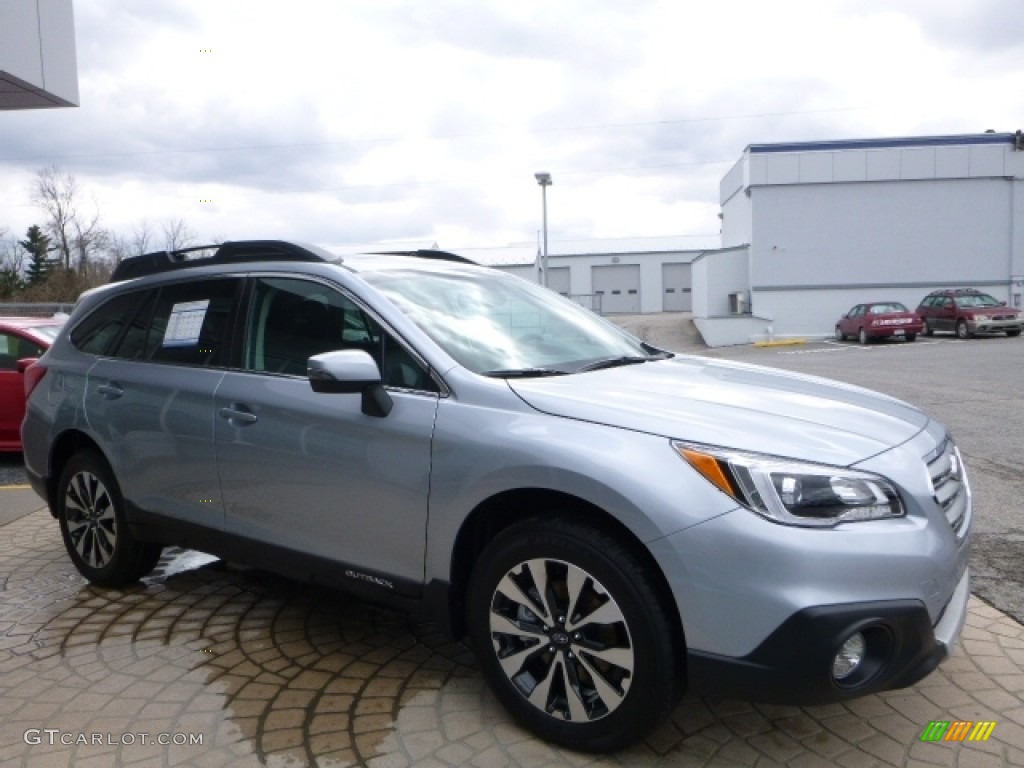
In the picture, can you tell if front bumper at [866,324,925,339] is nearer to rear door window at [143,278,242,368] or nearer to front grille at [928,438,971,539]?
front grille at [928,438,971,539]

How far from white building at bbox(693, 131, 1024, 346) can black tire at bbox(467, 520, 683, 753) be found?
33.3 meters

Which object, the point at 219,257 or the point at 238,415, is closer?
the point at 238,415

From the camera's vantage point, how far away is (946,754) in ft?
9.52

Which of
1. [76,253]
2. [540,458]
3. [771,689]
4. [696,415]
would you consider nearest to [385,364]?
[540,458]

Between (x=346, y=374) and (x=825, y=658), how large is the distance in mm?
1827

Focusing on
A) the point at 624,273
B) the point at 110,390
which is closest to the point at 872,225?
the point at 624,273

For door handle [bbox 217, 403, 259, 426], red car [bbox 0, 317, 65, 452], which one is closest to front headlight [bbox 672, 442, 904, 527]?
door handle [bbox 217, 403, 259, 426]

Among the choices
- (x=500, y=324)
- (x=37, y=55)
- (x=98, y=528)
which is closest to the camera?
(x=500, y=324)

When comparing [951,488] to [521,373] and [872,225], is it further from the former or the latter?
[872,225]

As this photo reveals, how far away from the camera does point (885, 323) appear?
28.7 meters

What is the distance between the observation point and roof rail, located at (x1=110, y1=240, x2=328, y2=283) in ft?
13.0

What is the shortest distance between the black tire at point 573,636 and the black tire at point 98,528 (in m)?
2.35

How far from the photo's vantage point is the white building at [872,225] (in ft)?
112

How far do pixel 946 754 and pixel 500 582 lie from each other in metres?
1.58
